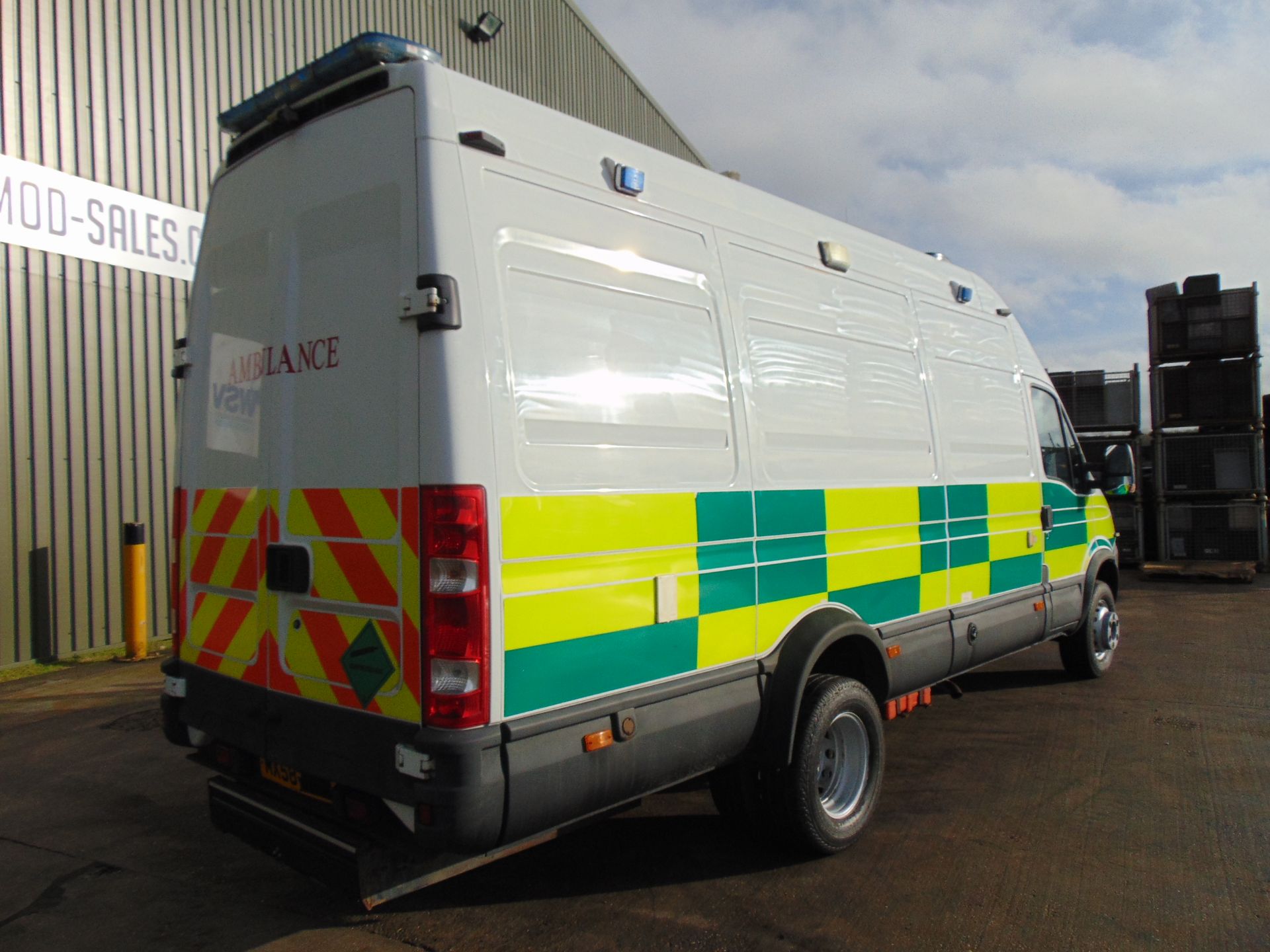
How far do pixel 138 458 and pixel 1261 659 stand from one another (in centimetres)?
916

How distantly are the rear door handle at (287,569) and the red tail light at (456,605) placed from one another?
1.98 ft

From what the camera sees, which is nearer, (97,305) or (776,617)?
(776,617)

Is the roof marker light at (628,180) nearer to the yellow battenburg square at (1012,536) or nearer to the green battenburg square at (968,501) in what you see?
the green battenburg square at (968,501)

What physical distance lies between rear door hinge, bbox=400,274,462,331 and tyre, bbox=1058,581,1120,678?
5.17 metres

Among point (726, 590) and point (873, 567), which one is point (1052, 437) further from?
point (726, 590)

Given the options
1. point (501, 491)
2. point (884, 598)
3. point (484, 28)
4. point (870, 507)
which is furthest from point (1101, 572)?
point (484, 28)

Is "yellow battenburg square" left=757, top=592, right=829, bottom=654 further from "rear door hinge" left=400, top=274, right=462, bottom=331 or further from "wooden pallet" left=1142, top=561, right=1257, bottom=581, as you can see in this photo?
"wooden pallet" left=1142, top=561, right=1257, bottom=581

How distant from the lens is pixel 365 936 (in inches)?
122

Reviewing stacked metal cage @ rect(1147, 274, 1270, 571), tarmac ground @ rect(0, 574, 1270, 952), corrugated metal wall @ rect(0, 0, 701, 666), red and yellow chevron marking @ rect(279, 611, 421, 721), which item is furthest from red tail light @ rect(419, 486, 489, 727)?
stacked metal cage @ rect(1147, 274, 1270, 571)

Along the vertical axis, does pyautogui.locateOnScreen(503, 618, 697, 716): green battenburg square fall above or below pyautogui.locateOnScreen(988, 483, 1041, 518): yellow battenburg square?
below

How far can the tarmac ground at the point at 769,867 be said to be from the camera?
3.09 m

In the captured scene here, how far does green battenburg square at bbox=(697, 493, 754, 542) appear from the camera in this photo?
320 cm

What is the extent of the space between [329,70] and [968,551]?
364cm

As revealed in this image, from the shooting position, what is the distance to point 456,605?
2506 millimetres
